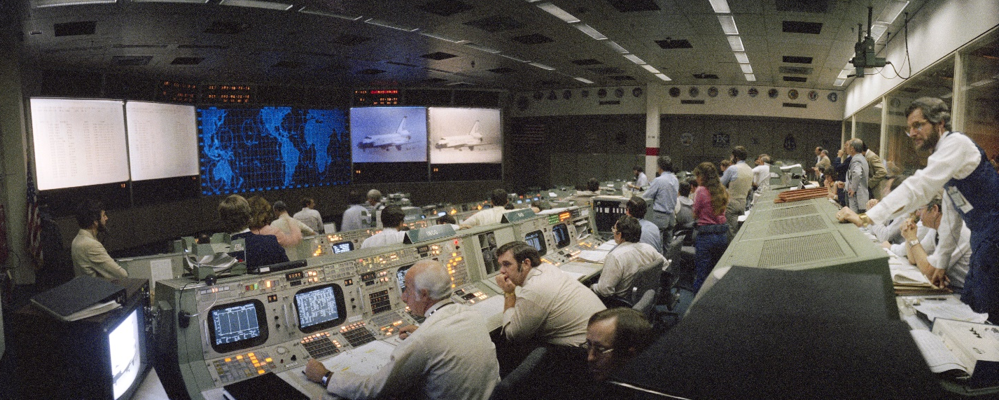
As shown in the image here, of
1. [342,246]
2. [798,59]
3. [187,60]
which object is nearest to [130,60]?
[187,60]

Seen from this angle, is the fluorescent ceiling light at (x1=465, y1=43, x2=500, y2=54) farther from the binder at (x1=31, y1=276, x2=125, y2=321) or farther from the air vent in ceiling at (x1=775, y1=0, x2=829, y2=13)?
the binder at (x1=31, y1=276, x2=125, y2=321)

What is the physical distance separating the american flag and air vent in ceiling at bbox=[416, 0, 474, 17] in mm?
4969

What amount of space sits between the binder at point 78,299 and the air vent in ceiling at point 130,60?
7020 mm

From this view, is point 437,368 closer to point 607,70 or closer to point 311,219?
point 311,219

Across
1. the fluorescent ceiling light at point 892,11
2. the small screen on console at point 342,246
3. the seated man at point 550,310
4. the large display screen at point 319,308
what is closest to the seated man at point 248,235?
the large display screen at point 319,308

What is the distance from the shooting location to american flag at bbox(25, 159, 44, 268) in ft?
20.3

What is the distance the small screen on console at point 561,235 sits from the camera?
4.93m

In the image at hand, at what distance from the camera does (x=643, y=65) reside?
10406 mm

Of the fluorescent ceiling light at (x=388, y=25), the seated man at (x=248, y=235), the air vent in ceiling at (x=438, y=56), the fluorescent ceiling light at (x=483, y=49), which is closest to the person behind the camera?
the seated man at (x=248, y=235)

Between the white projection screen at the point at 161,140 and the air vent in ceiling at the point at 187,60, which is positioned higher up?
the air vent in ceiling at the point at 187,60

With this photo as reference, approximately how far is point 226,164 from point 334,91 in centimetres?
295

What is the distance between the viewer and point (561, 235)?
16.4 ft

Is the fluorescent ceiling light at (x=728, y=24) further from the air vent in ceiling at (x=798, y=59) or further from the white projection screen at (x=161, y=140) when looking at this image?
the white projection screen at (x=161, y=140)

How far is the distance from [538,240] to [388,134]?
910 cm
